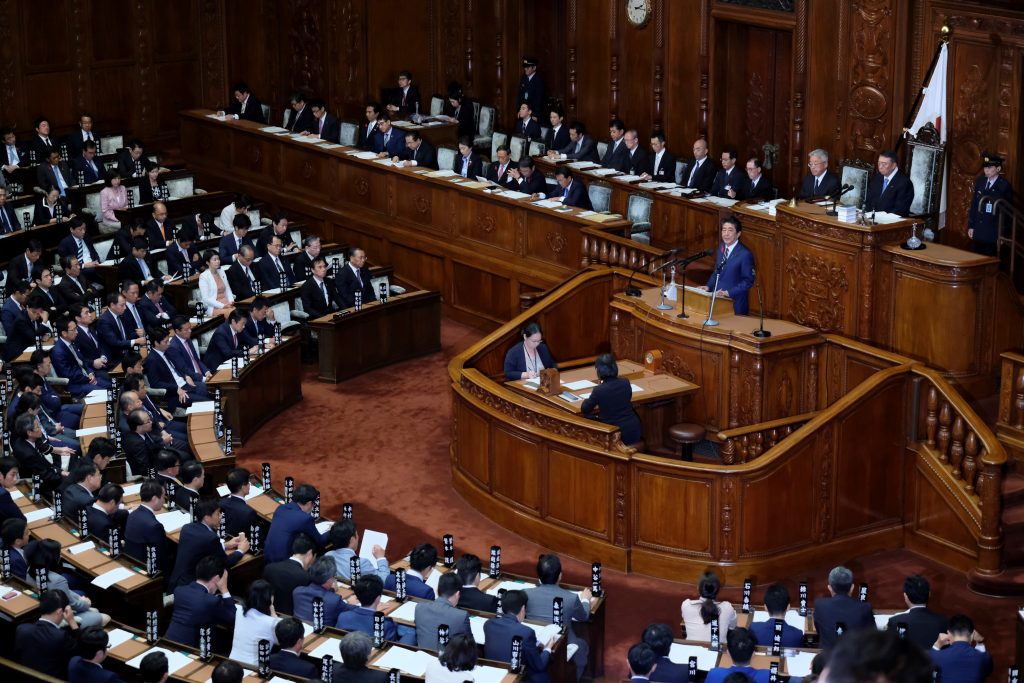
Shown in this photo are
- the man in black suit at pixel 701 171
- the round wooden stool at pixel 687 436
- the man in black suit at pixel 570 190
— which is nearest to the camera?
the round wooden stool at pixel 687 436

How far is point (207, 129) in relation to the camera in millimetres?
19688

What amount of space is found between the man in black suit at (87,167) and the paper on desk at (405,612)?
35.0 feet

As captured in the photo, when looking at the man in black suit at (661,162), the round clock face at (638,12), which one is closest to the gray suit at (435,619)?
the man in black suit at (661,162)

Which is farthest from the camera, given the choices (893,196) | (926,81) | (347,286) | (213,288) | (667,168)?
(667,168)

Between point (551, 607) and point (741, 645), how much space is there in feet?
4.26

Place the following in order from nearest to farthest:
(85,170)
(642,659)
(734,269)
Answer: (642,659) < (734,269) < (85,170)

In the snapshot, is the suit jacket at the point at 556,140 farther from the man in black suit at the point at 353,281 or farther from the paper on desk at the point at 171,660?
the paper on desk at the point at 171,660

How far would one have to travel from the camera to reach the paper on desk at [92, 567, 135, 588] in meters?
8.95

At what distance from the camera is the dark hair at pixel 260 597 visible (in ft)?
26.6

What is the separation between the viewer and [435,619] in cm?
812

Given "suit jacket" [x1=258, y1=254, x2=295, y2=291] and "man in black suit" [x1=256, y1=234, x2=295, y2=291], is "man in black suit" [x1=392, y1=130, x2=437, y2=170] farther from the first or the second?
"suit jacket" [x1=258, y1=254, x2=295, y2=291]

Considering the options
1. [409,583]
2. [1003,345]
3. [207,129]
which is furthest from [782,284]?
[207,129]

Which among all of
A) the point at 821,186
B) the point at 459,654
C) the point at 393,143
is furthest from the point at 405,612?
the point at 393,143

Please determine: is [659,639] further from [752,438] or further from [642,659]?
[752,438]
